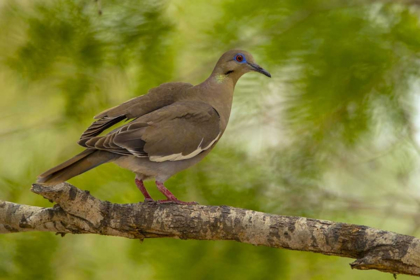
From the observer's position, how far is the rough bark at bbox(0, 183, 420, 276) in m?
1.72

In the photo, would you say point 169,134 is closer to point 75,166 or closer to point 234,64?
point 75,166

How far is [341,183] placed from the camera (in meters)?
3.26

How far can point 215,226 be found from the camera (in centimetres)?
202

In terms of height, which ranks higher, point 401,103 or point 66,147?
point 401,103

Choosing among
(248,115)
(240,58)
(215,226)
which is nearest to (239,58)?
A: (240,58)

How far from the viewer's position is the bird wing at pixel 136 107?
91.6 inches

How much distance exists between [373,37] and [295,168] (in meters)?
0.85

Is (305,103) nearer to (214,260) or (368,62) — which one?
(368,62)

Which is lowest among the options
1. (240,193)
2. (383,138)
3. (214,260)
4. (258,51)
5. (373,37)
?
(214,260)

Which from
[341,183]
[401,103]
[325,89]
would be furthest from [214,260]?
[401,103]

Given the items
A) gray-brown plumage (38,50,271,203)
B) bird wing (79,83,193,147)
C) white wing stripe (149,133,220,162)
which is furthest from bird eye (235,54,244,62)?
white wing stripe (149,133,220,162)

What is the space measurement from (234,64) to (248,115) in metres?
0.51

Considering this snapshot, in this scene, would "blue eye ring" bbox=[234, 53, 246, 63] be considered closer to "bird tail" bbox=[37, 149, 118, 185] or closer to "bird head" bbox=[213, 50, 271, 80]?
"bird head" bbox=[213, 50, 271, 80]

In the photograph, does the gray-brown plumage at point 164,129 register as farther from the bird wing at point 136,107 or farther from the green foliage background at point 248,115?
the green foliage background at point 248,115
